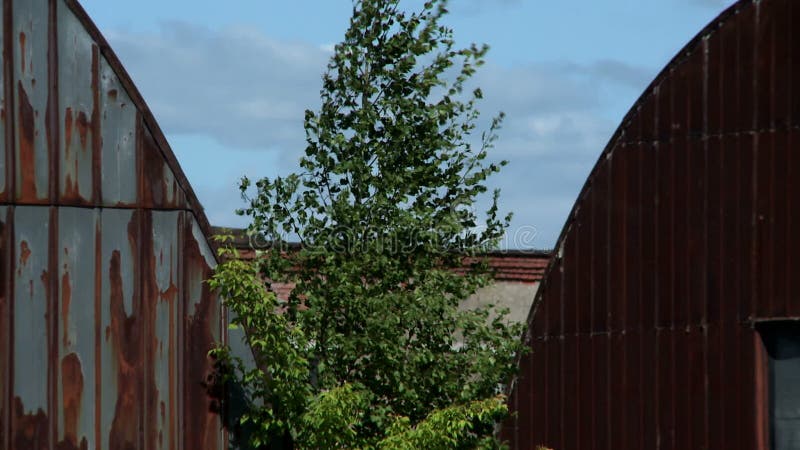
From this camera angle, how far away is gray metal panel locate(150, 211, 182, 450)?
14906 mm

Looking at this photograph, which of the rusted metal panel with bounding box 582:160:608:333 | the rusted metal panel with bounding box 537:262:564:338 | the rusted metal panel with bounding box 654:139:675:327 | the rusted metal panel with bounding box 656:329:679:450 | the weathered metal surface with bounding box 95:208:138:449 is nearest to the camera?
the weathered metal surface with bounding box 95:208:138:449

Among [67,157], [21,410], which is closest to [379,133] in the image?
[67,157]

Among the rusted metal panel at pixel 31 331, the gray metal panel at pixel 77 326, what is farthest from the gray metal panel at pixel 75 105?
the rusted metal panel at pixel 31 331

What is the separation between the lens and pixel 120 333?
1461 cm

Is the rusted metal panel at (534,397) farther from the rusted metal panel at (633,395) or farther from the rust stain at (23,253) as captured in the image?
the rust stain at (23,253)

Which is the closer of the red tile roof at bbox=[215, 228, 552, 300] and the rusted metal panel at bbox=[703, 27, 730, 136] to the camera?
the rusted metal panel at bbox=[703, 27, 730, 136]

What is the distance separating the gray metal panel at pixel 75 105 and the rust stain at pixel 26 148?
11.0 inches

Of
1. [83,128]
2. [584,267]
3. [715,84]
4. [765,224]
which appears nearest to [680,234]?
[765,224]

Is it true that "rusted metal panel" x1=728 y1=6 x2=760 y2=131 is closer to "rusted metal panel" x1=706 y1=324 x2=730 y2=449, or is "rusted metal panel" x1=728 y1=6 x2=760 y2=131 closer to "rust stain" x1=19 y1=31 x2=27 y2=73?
"rusted metal panel" x1=706 y1=324 x2=730 y2=449

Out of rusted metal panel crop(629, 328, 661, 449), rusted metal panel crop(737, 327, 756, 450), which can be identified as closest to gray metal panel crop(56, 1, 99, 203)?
rusted metal panel crop(629, 328, 661, 449)

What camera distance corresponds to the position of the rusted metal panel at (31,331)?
13.9m

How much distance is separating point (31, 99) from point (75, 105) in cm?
44

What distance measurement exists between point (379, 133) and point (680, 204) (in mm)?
4436

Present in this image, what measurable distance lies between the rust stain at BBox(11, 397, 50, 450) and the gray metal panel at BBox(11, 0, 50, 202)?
2038mm
